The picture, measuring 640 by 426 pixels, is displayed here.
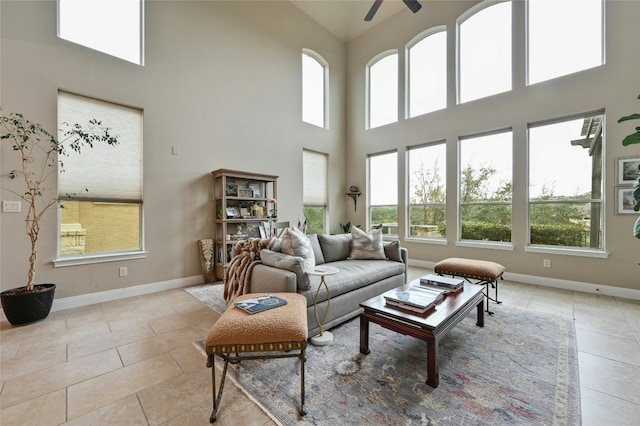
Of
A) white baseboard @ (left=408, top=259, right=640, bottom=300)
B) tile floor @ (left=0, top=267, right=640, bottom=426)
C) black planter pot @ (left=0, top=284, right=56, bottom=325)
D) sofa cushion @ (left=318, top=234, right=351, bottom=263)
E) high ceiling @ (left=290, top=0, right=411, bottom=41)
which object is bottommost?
tile floor @ (left=0, top=267, right=640, bottom=426)

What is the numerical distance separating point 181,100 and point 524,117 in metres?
5.38

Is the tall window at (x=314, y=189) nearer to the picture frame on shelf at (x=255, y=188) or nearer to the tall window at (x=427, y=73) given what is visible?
the picture frame on shelf at (x=255, y=188)

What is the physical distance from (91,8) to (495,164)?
6276mm

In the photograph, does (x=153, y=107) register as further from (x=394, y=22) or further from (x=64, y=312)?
(x=394, y=22)

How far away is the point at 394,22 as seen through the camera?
567 centimetres

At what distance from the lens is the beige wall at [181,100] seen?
2.78 metres

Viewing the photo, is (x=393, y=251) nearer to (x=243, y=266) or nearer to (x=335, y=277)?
(x=335, y=277)

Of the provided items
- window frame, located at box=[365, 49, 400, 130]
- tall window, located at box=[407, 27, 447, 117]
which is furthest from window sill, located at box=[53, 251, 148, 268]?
tall window, located at box=[407, 27, 447, 117]

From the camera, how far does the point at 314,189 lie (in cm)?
602

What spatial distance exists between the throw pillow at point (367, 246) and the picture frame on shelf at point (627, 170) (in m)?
3.24

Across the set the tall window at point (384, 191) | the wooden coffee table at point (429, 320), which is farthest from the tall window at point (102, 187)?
the tall window at point (384, 191)

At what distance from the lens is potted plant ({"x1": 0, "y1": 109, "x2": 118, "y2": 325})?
2514 millimetres

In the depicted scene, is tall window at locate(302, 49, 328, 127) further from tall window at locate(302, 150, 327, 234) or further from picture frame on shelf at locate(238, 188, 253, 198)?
picture frame on shelf at locate(238, 188, 253, 198)

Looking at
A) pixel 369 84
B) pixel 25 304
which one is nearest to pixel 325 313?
pixel 25 304
